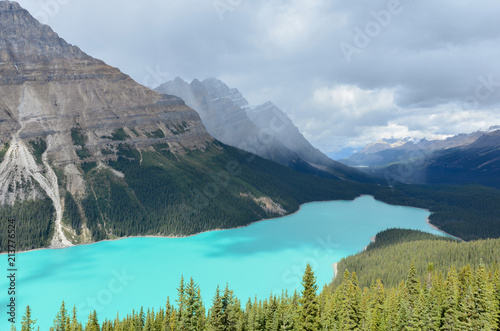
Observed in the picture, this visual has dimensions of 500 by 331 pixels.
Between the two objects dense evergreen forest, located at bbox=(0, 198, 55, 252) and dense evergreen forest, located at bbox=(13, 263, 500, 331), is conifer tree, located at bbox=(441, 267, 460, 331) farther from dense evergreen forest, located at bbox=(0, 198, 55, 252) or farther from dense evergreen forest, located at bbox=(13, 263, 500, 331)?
dense evergreen forest, located at bbox=(0, 198, 55, 252)

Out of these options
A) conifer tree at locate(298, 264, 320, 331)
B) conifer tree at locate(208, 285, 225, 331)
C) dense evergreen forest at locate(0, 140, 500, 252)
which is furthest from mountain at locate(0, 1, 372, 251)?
conifer tree at locate(298, 264, 320, 331)

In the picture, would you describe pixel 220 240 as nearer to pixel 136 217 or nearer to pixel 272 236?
pixel 272 236

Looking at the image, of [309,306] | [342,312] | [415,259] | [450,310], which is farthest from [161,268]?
[450,310]

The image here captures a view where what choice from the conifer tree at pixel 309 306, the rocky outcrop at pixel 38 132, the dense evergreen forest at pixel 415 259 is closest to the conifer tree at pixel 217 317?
the conifer tree at pixel 309 306

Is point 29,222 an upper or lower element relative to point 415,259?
upper

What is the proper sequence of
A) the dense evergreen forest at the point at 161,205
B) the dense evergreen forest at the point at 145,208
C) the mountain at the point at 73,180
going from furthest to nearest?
the dense evergreen forest at the point at 161,205
the mountain at the point at 73,180
the dense evergreen forest at the point at 145,208

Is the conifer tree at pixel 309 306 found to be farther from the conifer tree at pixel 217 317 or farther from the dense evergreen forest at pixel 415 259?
the dense evergreen forest at pixel 415 259

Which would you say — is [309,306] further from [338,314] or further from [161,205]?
[161,205]

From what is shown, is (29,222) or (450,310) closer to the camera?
(450,310)

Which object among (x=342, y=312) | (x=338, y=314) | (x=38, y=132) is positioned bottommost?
(x=338, y=314)
